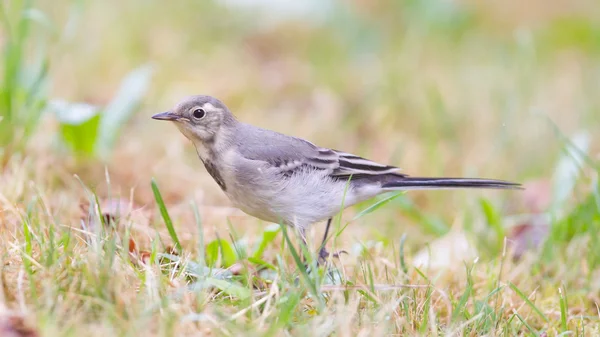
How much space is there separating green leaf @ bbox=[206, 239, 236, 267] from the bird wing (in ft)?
1.67

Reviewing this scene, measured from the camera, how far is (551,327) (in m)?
3.91

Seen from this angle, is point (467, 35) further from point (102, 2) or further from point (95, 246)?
point (95, 246)

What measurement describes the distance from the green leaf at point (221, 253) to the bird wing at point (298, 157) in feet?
1.67

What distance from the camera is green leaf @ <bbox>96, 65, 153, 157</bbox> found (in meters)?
5.64

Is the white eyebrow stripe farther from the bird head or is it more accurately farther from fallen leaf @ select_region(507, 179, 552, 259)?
fallen leaf @ select_region(507, 179, 552, 259)

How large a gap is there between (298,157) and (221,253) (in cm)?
79

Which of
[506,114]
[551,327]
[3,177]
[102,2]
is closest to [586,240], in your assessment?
[551,327]

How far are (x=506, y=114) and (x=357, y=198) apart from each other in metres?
2.97

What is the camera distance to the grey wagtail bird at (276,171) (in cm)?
422

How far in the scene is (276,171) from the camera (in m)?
4.30

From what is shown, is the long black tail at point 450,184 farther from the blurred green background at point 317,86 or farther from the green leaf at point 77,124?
the green leaf at point 77,124

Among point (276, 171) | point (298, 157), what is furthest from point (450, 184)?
point (276, 171)

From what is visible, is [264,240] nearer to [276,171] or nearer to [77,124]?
[276,171]

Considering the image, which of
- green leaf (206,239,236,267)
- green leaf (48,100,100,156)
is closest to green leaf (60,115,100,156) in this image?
green leaf (48,100,100,156)
